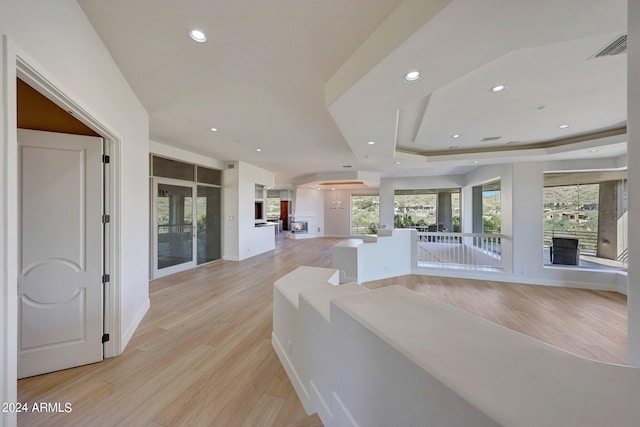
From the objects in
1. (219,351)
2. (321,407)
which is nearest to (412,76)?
(321,407)

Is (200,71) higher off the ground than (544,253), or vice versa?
(200,71)

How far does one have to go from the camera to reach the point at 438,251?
738 centimetres

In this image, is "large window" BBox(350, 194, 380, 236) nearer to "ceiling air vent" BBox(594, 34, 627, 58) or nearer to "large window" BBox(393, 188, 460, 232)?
"large window" BBox(393, 188, 460, 232)

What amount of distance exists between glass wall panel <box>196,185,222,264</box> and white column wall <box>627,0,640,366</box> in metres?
6.81

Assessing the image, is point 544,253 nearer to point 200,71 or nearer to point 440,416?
point 440,416

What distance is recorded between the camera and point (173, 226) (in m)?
5.49

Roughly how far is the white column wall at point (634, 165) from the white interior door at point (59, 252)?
376 cm

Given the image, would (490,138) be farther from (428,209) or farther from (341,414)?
(428,209)

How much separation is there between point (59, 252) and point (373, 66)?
3.15 m

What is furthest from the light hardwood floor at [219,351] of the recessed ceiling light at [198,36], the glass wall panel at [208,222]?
the recessed ceiling light at [198,36]

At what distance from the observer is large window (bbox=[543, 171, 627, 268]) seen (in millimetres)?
4984

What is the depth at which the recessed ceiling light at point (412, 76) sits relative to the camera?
6.18 feet

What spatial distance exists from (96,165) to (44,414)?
6.48 ft

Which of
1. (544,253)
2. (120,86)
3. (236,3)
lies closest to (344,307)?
(236,3)
